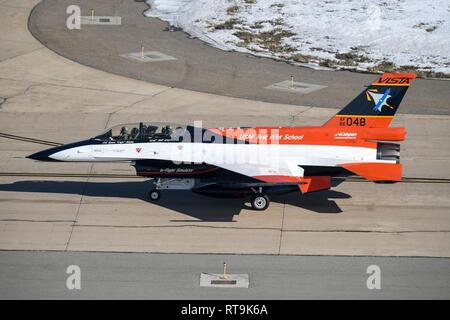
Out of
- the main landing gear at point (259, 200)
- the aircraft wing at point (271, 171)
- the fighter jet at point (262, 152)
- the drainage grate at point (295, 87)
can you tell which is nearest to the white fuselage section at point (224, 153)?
the fighter jet at point (262, 152)

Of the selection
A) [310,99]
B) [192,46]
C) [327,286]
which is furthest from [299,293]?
[192,46]

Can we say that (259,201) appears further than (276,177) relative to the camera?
Yes

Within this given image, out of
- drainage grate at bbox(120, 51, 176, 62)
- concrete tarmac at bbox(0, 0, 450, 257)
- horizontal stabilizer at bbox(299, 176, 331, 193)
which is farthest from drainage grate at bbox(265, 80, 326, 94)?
horizontal stabilizer at bbox(299, 176, 331, 193)

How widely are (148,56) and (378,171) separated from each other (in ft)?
70.3

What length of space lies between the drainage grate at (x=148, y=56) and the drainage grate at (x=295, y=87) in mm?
6952

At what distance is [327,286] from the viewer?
75.9 ft

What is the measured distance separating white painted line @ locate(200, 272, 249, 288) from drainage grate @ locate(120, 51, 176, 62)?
2334 cm

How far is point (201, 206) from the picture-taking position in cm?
2850

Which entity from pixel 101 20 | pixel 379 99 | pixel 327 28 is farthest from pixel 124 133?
pixel 101 20

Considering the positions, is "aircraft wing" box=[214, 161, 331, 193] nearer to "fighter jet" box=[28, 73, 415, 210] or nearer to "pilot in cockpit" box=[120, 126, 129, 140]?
"fighter jet" box=[28, 73, 415, 210]

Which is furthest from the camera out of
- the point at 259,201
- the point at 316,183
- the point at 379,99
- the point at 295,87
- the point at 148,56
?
the point at 148,56

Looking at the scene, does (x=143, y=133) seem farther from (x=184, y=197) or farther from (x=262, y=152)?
(x=262, y=152)

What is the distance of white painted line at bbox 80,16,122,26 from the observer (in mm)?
51156
